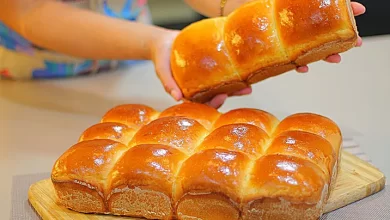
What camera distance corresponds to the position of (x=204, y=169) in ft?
3.02

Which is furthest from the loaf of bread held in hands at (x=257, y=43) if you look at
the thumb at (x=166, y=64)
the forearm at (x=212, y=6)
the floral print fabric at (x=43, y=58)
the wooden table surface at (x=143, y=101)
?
the floral print fabric at (x=43, y=58)

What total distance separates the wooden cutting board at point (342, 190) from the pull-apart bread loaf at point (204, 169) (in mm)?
21

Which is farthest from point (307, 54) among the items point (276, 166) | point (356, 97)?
point (356, 97)

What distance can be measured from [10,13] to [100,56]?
0.27 m

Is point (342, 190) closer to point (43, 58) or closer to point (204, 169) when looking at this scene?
point (204, 169)

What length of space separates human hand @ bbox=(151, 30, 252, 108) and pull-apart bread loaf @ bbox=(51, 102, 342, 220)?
0.15 metres

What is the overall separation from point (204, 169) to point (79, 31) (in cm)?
72

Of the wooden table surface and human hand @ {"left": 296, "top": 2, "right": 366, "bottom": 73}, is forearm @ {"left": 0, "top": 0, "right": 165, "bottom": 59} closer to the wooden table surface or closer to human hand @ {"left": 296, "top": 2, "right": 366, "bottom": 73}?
the wooden table surface

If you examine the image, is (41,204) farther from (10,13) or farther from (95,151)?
(10,13)

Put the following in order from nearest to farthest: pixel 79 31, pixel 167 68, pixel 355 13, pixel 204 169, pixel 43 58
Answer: pixel 204 169
pixel 355 13
pixel 167 68
pixel 79 31
pixel 43 58

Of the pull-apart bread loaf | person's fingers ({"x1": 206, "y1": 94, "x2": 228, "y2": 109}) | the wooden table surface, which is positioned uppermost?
the pull-apart bread loaf

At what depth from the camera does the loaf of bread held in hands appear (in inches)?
42.5

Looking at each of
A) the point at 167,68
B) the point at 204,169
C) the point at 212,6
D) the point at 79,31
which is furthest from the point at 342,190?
the point at 79,31

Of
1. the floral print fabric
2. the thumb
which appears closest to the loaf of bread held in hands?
the thumb
